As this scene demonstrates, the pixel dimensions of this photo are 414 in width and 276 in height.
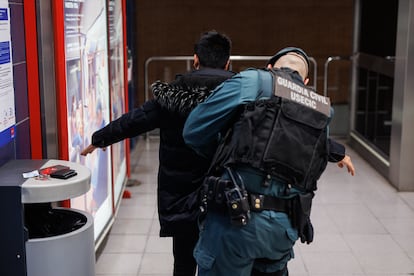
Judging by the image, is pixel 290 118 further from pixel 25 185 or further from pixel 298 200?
pixel 25 185

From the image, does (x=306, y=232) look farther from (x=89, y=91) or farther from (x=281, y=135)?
(x=89, y=91)

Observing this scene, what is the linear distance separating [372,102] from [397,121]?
4.78 ft

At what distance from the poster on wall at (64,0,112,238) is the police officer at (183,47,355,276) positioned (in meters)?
1.04

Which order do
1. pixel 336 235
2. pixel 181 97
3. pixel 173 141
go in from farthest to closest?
pixel 336 235 → pixel 173 141 → pixel 181 97

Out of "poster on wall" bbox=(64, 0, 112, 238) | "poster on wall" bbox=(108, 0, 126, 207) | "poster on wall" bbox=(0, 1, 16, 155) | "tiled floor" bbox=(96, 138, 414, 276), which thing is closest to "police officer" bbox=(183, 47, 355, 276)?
"poster on wall" bbox=(0, 1, 16, 155)

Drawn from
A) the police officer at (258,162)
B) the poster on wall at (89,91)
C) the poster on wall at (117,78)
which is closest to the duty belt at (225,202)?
the police officer at (258,162)

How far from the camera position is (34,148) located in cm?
295

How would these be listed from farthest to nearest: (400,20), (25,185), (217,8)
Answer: (217,8) → (400,20) → (25,185)

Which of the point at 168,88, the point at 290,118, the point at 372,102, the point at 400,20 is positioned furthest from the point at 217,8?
the point at 290,118

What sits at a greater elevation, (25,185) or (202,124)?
(202,124)

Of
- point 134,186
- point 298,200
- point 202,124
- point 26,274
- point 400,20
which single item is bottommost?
point 134,186

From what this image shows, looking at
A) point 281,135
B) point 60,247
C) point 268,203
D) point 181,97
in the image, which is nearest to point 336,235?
point 181,97

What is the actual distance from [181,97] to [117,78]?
2.29m

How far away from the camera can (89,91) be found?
362 cm
